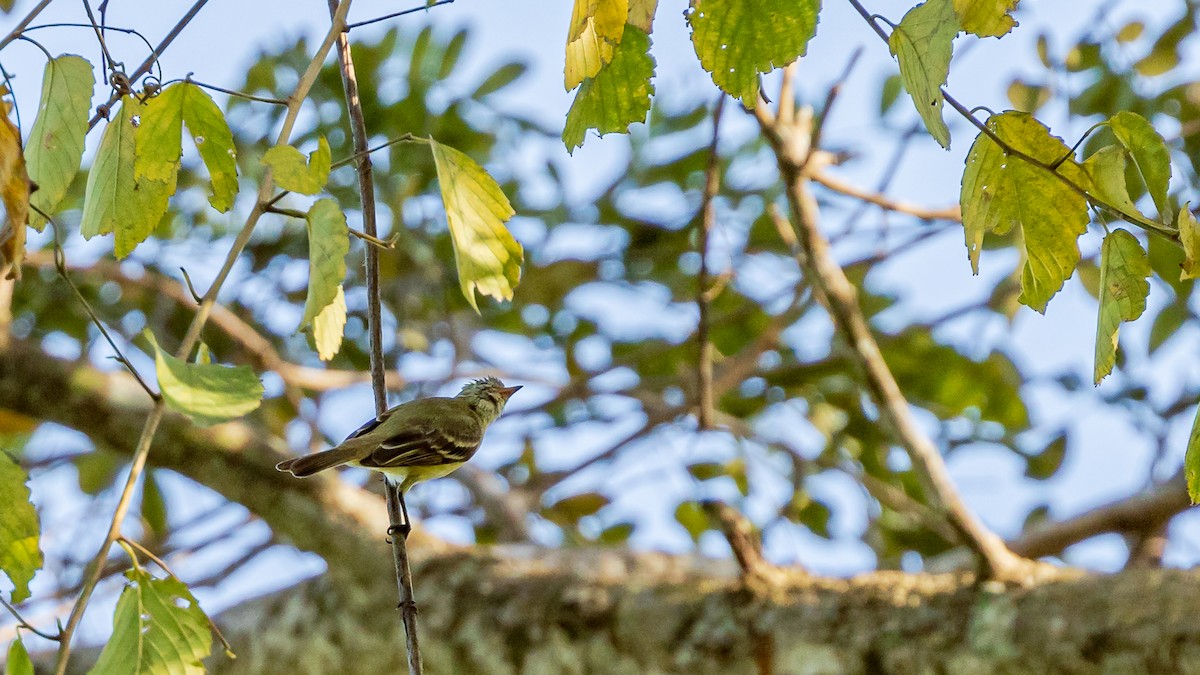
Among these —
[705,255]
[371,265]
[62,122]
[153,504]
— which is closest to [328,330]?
[371,265]

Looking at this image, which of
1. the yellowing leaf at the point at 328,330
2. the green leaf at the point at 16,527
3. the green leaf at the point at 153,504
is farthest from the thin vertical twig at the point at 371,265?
the green leaf at the point at 153,504

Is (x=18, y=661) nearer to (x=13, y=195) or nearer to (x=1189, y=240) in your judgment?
(x=13, y=195)

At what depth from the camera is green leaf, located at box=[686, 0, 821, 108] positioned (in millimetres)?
1329

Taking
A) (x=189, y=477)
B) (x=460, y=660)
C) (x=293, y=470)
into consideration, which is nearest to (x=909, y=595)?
(x=460, y=660)

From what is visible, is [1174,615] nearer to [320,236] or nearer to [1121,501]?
[1121,501]

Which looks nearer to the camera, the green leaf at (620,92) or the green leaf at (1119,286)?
the green leaf at (1119,286)

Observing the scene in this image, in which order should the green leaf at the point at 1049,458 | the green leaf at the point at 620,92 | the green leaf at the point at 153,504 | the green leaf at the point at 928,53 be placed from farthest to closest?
the green leaf at the point at 153,504 < the green leaf at the point at 1049,458 < the green leaf at the point at 620,92 < the green leaf at the point at 928,53

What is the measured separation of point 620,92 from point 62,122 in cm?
74

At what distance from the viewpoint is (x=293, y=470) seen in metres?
2.21

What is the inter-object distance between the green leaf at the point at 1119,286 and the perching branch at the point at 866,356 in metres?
1.60

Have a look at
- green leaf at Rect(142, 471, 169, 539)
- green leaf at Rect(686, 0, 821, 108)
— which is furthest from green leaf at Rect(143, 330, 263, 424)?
green leaf at Rect(142, 471, 169, 539)

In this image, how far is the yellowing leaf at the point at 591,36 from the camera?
4.38 ft

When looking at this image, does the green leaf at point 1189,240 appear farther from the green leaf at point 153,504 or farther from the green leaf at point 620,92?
the green leaf at point 153,504

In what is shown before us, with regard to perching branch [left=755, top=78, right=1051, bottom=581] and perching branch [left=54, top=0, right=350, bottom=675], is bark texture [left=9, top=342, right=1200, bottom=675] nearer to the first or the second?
perching branch [left=755, top=78, right=1051, bottom=581]
